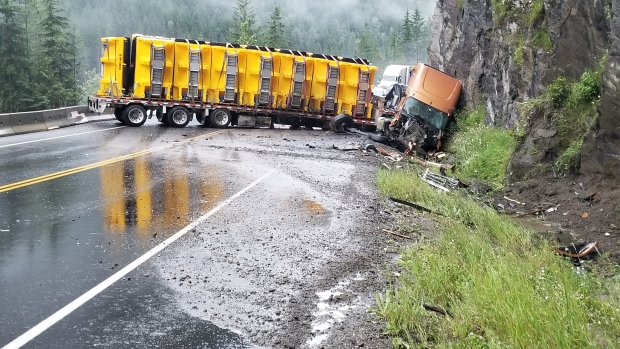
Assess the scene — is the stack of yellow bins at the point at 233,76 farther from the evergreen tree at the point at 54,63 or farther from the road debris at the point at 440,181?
the evergreen tree at the point at 54,63

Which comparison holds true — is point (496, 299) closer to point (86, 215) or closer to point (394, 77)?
point (86, 215)

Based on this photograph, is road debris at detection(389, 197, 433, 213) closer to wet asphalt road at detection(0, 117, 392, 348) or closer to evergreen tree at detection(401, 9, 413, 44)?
wet asphalt road at detection(0, 117, 392, 348)

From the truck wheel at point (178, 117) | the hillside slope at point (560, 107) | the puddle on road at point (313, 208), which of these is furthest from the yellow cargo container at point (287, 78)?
the puddle on road at point (313, 208)

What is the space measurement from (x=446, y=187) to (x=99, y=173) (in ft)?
26.6

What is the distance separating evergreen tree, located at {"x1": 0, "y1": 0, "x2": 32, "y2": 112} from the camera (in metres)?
47.9

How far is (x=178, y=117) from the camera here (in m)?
25.4

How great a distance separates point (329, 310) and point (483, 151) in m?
12.6

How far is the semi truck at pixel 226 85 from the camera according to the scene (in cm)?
2419

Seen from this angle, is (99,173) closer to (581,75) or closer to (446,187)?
(446,187)

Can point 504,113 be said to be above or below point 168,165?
above

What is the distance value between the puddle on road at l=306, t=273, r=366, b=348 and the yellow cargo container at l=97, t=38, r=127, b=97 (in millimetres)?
19537

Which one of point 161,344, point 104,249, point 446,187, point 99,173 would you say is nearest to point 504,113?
point 446,187

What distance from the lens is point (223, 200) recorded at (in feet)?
36.8

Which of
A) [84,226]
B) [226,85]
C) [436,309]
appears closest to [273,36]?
[226,85]
